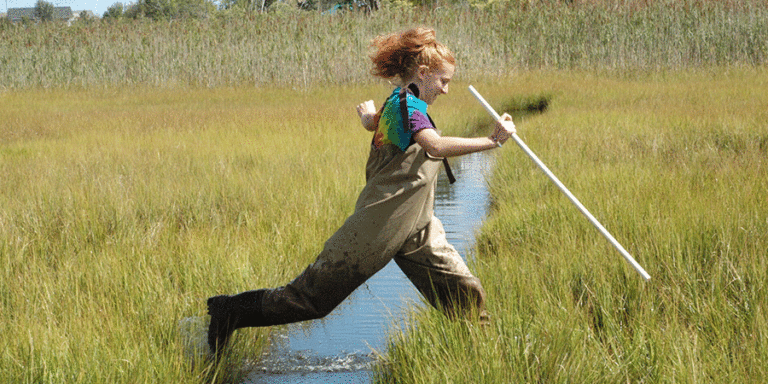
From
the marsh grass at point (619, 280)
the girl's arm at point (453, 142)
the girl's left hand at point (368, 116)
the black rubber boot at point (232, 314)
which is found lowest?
the marsh grass at point (619, 280)

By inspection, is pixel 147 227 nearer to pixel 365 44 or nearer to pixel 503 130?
pixel 503 130

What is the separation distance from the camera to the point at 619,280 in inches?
149

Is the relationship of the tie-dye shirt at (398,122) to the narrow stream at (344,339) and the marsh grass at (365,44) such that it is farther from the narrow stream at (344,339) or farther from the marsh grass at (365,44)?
the marsh grass at (365,44)

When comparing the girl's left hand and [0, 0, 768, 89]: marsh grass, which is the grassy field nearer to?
the girl's left hand

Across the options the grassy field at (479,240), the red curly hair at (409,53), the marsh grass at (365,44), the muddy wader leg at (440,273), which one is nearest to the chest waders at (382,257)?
the muddy wader leg at (440,273)

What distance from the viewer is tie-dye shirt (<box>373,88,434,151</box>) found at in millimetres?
2951

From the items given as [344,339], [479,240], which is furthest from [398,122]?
[479,240]

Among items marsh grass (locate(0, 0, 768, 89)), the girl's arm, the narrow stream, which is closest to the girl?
the girl's arm

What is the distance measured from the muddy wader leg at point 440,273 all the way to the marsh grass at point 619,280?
0.08m

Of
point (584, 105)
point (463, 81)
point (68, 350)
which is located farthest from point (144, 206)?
point (463, 81)

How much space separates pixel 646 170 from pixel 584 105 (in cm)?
579

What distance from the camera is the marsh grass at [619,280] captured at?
2932 millimetres

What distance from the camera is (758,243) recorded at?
3.88 m

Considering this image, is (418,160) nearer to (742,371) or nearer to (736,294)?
(742,371)
